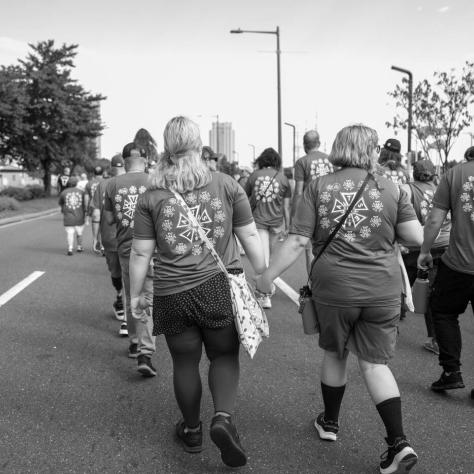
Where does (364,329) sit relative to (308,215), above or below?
below

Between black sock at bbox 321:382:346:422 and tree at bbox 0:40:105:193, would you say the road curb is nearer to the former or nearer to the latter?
tree at bbox 0:40:105:193

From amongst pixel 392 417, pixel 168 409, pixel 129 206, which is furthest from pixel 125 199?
pixel 392 417

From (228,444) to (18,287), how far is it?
20.2 feet

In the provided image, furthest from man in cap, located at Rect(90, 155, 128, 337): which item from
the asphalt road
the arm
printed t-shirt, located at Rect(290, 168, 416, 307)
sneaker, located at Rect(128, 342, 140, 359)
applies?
printed t-shirt, located at Rect(290, 168, 416, 307)

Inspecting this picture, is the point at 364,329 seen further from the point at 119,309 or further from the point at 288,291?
the point at 288,291

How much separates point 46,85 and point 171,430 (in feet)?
153

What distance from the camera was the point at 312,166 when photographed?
701cm

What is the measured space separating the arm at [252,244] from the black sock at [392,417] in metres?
0.97

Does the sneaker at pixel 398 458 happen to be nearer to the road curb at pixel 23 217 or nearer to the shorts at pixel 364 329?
the shorts at pixel 364 329

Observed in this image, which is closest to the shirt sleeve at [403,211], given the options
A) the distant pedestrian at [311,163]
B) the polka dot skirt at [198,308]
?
the polka dot skirt at [198,308]

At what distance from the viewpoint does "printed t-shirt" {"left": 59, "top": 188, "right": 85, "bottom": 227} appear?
1227 cm

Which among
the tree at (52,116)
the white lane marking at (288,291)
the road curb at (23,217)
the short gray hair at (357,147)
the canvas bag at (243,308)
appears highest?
the tree at (52,116)

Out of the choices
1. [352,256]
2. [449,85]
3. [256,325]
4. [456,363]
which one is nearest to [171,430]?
[256,325]

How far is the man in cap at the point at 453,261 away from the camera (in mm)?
3959
